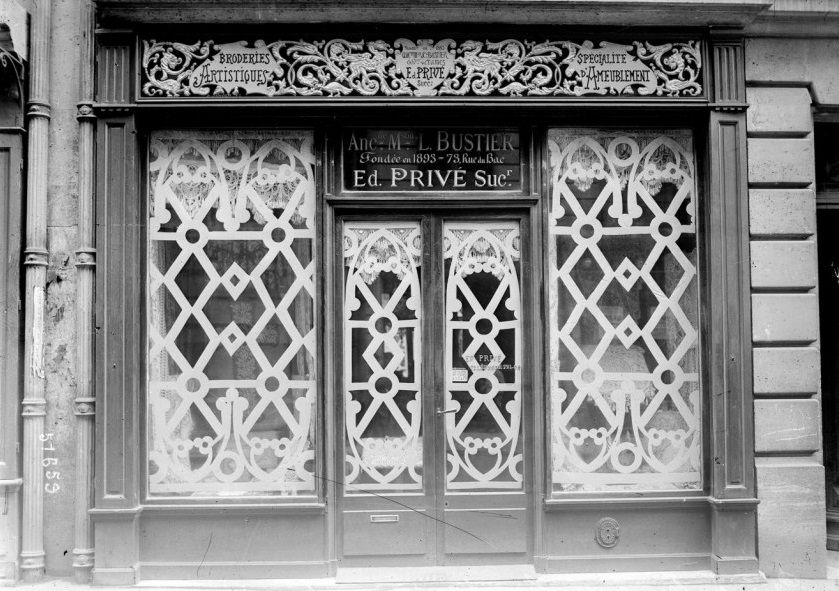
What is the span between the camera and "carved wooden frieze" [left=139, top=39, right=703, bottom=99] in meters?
5.95

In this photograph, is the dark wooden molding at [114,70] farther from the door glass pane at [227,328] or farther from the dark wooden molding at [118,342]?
the door glass pane at [227,328]

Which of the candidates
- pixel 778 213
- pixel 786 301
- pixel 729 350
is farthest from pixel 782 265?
pixel 729 350

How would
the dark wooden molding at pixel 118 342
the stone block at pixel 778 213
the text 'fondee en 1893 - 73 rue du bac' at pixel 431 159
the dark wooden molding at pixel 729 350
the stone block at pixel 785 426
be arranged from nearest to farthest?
the dark wooden molding at pixel 118 342 → the dark wooden molding at pixel 729 350 → the stone block at pixel 785 426 → the stone block at pixel 778 213 → the text 'fondee en 1893 - 73 rue du bac' at pixel 431 159


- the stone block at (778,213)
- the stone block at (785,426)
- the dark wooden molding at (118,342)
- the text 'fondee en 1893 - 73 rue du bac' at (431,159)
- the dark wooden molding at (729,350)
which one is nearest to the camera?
the dark wooden molding at (118,342)

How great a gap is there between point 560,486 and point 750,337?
2059mm

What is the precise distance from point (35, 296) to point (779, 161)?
6.44 metres

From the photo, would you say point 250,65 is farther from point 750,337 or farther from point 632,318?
point 750,337

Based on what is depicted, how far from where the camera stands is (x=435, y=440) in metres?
6.05

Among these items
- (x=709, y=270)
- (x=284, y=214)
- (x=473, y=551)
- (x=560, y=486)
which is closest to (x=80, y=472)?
(x=284, y=214)

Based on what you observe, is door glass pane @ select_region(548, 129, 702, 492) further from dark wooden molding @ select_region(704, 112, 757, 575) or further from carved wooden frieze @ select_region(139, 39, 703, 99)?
carved wooden frieze @ select_region(139, 39, 703, 99)

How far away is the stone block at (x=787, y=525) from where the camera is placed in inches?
232

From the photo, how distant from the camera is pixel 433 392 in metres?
6.07

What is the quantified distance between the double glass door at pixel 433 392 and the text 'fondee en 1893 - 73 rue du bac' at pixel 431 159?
0.32 meters

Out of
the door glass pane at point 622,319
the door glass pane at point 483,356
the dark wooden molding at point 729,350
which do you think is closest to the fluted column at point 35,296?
the door glass pane at point 483,356
